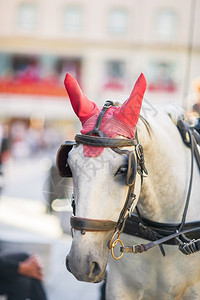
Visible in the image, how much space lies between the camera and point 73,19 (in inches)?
1113

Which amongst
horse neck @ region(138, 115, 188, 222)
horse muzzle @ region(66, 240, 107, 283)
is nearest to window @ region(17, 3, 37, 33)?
horse neck @ region(138, 115, 188, 222)

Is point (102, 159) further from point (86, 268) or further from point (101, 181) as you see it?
point (86, 268)

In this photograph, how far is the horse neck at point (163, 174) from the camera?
88.7 inches

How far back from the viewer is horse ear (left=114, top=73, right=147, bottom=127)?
1.95 m

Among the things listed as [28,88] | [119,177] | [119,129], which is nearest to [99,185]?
[119,177]

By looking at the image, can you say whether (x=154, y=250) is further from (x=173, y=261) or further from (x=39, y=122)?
(x=39, y=122)

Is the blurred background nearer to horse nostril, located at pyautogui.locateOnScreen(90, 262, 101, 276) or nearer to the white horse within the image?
the white horse

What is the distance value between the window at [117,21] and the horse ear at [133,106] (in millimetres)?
26695

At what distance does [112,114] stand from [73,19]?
90.3ft

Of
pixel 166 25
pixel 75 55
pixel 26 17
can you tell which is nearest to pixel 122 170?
pixel 166 25

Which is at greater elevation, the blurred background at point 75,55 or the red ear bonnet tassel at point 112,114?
the red ear bonnet tassel at point 112,114

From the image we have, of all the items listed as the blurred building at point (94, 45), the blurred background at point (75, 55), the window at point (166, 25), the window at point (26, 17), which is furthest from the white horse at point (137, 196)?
the window at point (26, 17)

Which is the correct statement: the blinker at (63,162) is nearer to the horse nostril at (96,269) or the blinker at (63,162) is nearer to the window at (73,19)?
the horse nostril at (96,269)

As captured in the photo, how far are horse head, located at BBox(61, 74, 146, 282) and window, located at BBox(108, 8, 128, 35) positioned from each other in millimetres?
26710
